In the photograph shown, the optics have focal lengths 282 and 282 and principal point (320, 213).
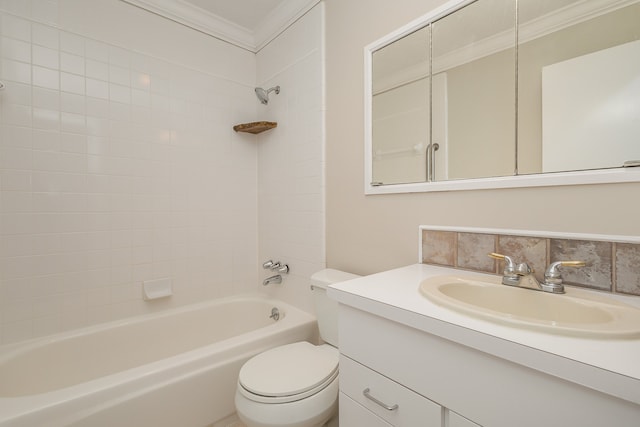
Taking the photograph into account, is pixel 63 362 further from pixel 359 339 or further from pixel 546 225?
pixel 546 225

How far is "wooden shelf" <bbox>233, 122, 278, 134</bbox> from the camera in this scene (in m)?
2.01

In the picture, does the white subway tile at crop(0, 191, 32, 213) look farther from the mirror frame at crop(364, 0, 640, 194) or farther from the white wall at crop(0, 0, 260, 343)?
the mirror frame at crop(364, 0, 640, 194)

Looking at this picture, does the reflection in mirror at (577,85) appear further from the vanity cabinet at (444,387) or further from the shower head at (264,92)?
the shower head at (264,92)

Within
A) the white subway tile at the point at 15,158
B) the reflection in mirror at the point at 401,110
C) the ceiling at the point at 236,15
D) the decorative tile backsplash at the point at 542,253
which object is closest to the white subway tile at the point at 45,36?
the ceiling at the point at 236,15

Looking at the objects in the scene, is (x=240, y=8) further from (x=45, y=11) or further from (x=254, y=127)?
(x=45, y=11)

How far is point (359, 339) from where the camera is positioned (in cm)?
84

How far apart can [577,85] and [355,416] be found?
1.24 m

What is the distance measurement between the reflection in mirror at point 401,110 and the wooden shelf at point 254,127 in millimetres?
851

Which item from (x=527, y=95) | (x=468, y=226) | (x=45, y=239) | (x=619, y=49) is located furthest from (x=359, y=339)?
(x=45, y=239)

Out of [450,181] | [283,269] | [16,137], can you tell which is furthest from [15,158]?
[450,181]

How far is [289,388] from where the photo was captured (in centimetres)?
106

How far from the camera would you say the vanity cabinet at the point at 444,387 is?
1.57 feet

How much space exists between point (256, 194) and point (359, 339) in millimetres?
1702

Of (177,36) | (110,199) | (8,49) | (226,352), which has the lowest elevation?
(226,352)
